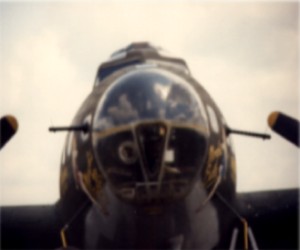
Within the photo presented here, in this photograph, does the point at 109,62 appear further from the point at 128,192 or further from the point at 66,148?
the point at 128,192

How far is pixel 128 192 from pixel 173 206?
69cm

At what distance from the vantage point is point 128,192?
29.3 feet

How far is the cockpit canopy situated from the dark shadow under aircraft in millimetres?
14

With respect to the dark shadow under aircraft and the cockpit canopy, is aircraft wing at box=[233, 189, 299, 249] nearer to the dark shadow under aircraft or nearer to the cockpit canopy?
the dark shadow under aircraft

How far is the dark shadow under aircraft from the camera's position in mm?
8836

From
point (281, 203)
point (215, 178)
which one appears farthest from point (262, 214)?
point (215, 178)

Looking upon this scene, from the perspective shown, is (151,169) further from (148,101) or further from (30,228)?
(30,228)

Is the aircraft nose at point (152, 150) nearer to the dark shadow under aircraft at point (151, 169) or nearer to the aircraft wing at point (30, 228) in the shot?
the dark shadow under aircraft at point (151, 169)

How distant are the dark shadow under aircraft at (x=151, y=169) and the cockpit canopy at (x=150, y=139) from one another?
1 centimetres

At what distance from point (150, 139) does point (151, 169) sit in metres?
0.42

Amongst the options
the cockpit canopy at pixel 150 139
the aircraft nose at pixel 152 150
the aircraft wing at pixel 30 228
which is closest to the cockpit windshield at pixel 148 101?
the cockpit canopy at pixel 150 139

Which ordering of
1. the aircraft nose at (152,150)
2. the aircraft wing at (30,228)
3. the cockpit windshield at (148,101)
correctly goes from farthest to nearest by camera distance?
the aircraft wing at (30,228) → the cockpit windshield at (148,101) → the aircraft nose at (152,150)

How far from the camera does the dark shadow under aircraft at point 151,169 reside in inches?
348

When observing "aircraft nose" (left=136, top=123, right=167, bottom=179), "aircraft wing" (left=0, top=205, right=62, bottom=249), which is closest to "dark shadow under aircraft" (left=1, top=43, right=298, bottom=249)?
"aircraft nose" (left=136, top=123, right=167, bottom=179)
